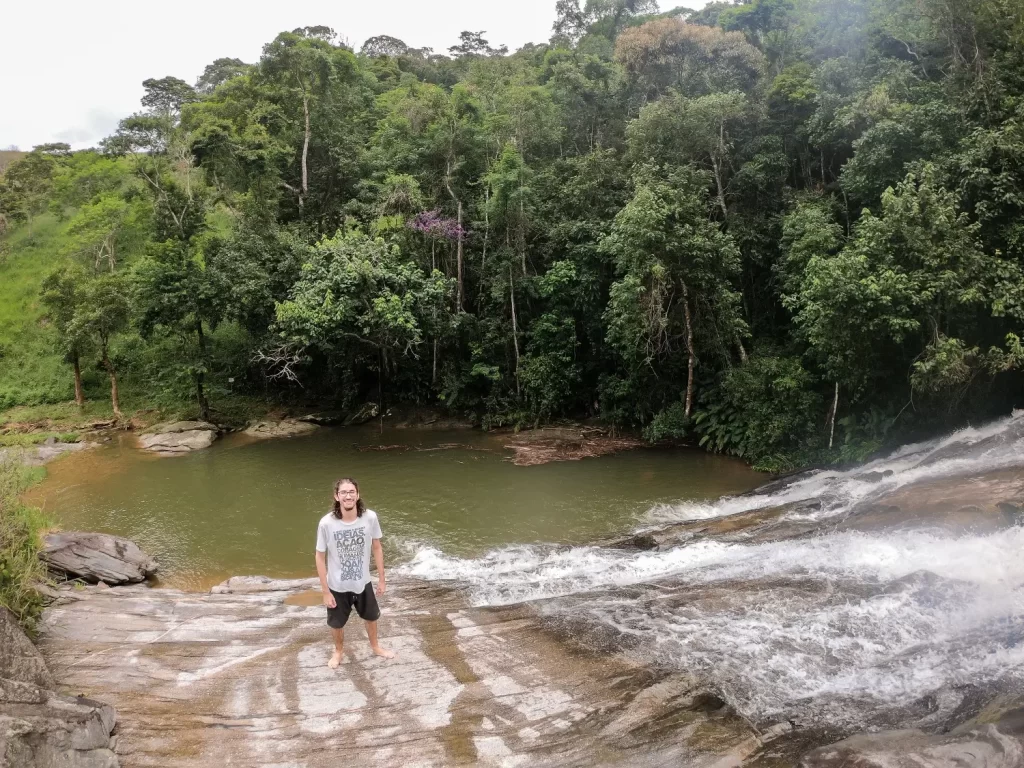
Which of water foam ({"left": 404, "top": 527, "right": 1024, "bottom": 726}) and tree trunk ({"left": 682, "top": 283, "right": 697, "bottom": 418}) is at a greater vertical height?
tree trunk ({"left": 682, "top": 283, "right": 697, "bottom": 418})

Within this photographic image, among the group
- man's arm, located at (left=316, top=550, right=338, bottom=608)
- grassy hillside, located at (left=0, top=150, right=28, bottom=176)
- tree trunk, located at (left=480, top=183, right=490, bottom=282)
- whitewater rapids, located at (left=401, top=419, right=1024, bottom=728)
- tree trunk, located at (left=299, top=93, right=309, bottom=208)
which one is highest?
grassy hillside, located at (left=0, top=150, right=28, bottom=176)

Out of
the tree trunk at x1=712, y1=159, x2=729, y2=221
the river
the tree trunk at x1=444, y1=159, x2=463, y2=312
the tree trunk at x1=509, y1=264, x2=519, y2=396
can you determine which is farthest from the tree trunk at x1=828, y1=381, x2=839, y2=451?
the tree trunk at x1=444, y1=159, x2=463, y2=312

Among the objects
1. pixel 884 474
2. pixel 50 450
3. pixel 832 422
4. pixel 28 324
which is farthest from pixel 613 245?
pixel 28 324

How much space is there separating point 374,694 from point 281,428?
1805cm

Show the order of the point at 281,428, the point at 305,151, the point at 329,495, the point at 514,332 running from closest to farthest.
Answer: the point at 329,495
the point at 514,332
the point at 281,428
the point at 305,151

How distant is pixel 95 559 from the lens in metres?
9.30

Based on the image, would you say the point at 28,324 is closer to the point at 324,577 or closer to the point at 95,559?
the point at 95,559

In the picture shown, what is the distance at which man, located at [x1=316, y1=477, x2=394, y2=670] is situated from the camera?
5.44m

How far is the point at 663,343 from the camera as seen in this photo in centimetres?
1828

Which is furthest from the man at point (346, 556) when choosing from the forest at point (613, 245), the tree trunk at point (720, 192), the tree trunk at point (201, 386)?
the tree trunk at point (201, 386)

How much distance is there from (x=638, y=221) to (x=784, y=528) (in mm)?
9100

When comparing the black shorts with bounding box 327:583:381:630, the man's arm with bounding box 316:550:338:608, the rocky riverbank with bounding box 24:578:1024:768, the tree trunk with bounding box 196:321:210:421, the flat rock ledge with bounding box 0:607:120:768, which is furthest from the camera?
the tree trunk with bounding box 196:321:210:421

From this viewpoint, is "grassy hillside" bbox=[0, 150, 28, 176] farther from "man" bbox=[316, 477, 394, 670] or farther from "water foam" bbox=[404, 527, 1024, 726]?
"man" bbox=[316, 477, 394, 670]

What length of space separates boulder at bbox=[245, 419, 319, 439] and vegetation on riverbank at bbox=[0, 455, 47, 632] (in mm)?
14542
